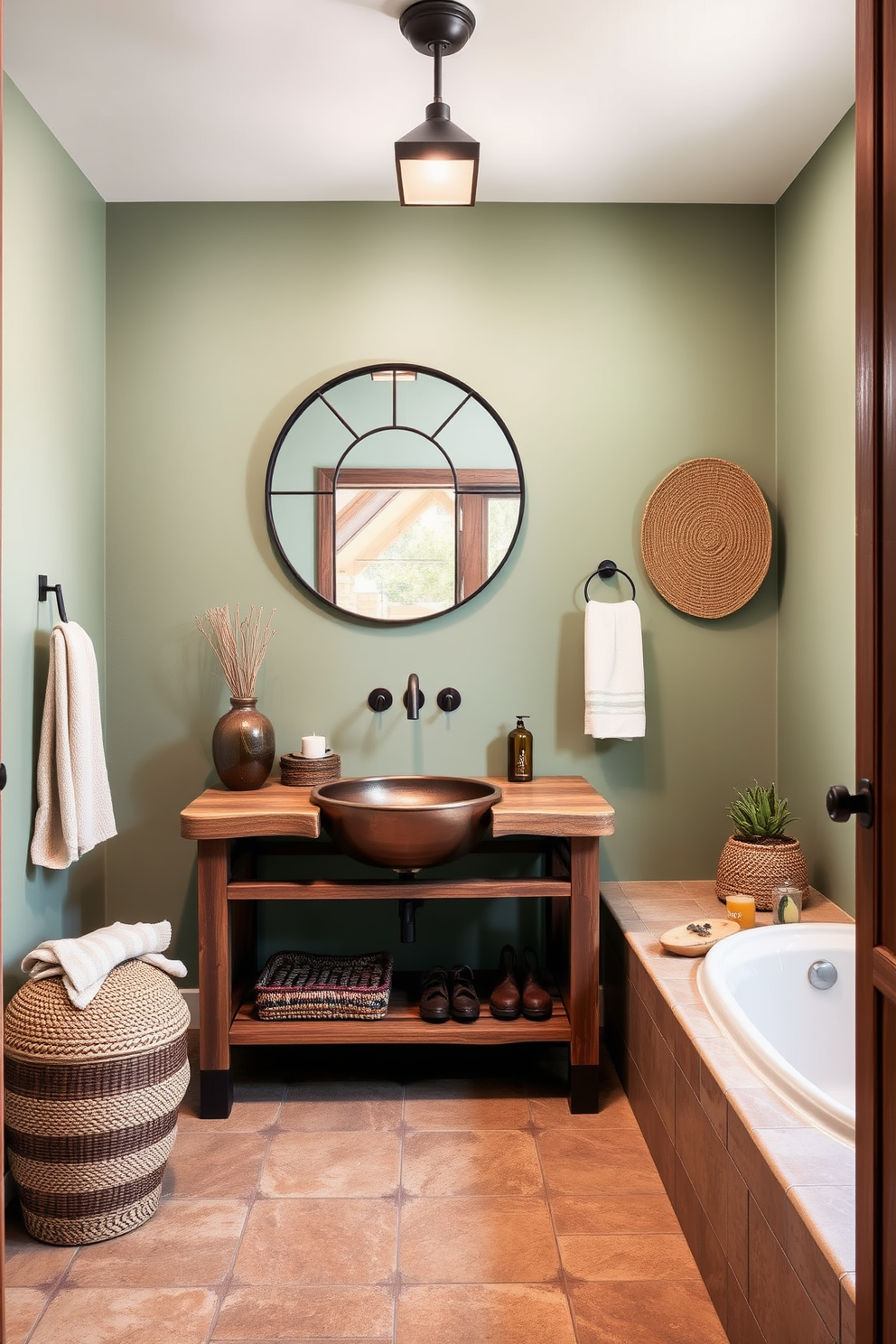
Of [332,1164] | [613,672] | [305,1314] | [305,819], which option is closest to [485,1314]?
[305,1314]

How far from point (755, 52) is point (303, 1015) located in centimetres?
266

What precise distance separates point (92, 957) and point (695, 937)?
4.80 feet

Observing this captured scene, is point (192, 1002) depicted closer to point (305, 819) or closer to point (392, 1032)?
point (392, 1032)

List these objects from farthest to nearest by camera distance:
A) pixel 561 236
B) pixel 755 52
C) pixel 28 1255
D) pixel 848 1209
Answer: pixel 561 236 → pixel 755 52 → pixel 28 1255 → pixel 848 1209

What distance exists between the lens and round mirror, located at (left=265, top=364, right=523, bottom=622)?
306 cm

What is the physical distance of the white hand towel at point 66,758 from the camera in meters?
2.47

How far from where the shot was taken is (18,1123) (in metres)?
2.06

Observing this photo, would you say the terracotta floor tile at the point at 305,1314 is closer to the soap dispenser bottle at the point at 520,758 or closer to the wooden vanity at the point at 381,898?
the wooden vanity at the point at 381,898

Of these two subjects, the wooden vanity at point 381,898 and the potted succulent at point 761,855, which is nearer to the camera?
the wooden vanity at point 381,898

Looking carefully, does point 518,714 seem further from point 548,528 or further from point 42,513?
point 42,513

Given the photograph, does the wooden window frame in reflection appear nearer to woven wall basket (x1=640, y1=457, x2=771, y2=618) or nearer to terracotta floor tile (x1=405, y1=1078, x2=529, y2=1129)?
woven wall basket (x1=640, y1=457, x2=771, y2=618)

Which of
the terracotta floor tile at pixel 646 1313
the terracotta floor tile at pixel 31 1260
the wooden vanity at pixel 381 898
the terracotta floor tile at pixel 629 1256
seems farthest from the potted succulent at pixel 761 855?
the terracotta floor tile at pixel 31 1260

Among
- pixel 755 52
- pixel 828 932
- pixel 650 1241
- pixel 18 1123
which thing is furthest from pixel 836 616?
pixel 18 1123

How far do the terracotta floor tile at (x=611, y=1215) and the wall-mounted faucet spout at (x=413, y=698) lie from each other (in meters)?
1.32
